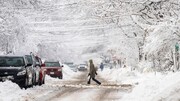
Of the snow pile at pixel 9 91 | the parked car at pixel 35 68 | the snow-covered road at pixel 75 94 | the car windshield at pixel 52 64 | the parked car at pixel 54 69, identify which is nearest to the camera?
the snow pile at pixel 9 91

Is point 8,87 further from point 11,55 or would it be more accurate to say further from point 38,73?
point 38,73

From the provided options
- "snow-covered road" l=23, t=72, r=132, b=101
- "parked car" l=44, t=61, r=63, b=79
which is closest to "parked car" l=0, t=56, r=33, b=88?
"snow-covered road" l=23, t=72, r=132, b=101

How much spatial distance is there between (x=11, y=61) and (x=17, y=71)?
1811mm

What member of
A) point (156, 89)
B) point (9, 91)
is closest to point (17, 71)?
point (9, 91)

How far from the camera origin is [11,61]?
24.1 metres

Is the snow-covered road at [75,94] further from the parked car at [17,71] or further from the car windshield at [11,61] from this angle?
the car windshield at [11,61]

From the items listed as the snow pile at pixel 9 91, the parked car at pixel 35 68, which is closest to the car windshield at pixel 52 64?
the parked car at pixel 35 68

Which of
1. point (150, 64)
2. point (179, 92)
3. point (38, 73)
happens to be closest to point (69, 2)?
point (38, 73)

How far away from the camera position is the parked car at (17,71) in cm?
2231

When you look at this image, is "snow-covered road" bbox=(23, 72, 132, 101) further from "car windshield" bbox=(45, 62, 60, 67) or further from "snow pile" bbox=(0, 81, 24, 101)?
"car windshield" bbox=(45, 62, 60, 67)

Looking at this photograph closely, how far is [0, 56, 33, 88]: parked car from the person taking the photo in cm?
2231

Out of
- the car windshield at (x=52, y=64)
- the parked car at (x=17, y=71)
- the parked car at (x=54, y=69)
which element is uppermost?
the parked car at (x=17, y=71)

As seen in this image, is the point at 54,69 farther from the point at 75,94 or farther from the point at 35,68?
the point at 75,94

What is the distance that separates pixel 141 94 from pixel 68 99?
8.74 ft
